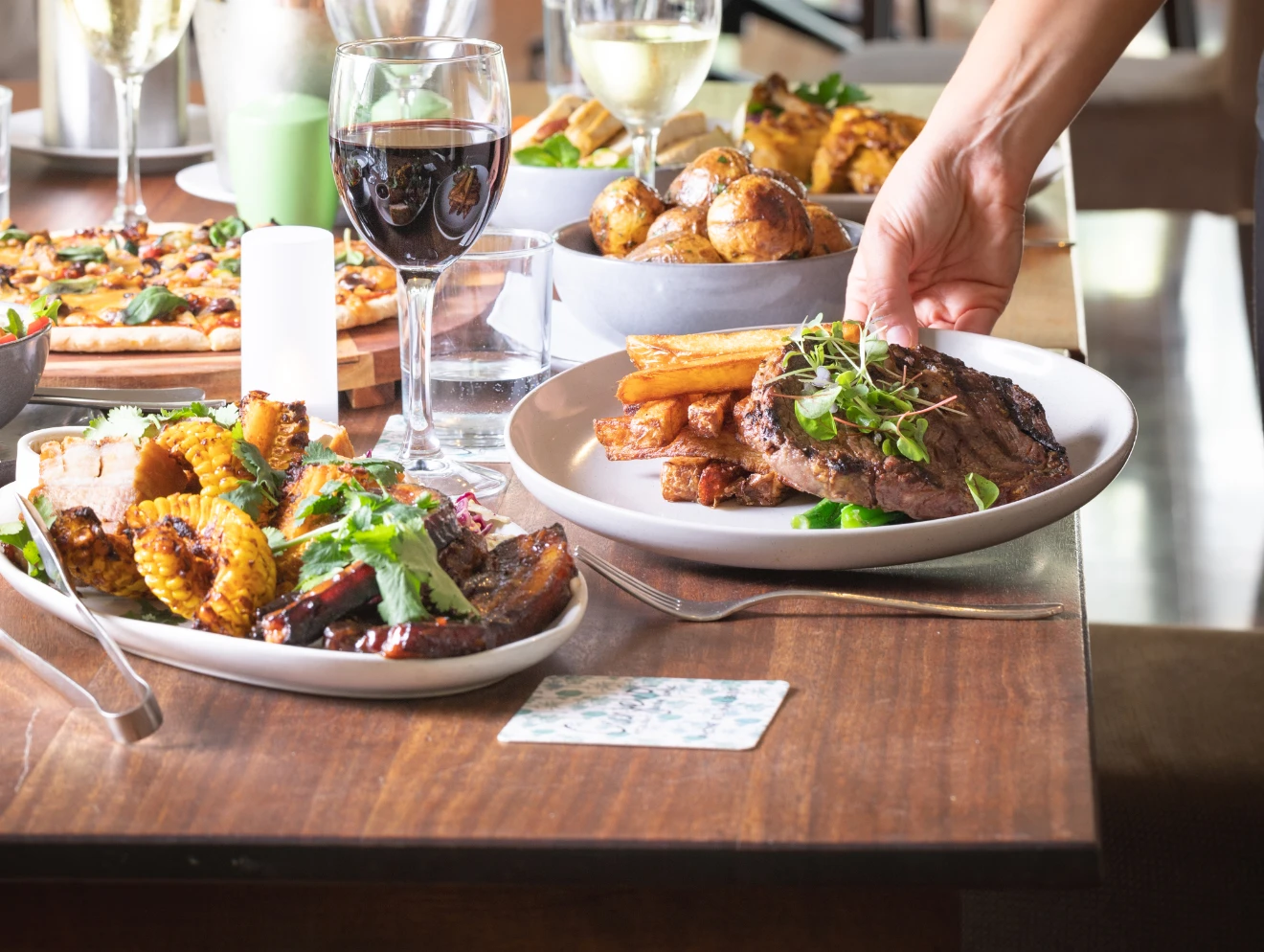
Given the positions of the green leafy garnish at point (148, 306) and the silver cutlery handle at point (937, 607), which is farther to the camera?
the green leafy garnish at point (148, 306)

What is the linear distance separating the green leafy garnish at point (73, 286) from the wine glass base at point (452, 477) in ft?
2.27

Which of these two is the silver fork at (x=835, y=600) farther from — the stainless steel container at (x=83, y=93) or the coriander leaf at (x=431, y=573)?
the stainless steel container at (x=83, y=93)

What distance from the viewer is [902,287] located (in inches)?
56.5

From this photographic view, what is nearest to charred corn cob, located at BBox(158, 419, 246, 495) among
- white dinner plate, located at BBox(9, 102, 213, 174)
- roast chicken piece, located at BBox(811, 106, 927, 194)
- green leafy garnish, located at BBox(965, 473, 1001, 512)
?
green leafy garnish, located at BBox(965, 473, 1001, 512)

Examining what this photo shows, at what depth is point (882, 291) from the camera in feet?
4.64

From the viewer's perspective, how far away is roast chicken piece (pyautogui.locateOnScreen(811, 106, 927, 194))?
214 cm

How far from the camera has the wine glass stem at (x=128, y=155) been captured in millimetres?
2070

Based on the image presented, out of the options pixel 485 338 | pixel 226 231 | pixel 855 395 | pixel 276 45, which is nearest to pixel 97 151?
pixel 276 45

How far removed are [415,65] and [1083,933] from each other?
100cm

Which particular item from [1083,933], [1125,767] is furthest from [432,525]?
[1125,767]

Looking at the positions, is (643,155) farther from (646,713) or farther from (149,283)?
(646,713)

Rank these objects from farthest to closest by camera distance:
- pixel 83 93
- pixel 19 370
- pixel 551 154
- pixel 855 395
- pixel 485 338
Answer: pixel 83 93 < pixel 551 154 < pixel 485 338 < pixel 19 370 < pixel 855 395

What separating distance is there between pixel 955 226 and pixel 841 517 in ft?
2.23

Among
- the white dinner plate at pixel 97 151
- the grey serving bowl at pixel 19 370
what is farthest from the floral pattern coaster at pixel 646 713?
the white dinner plate at pixel 97 151
